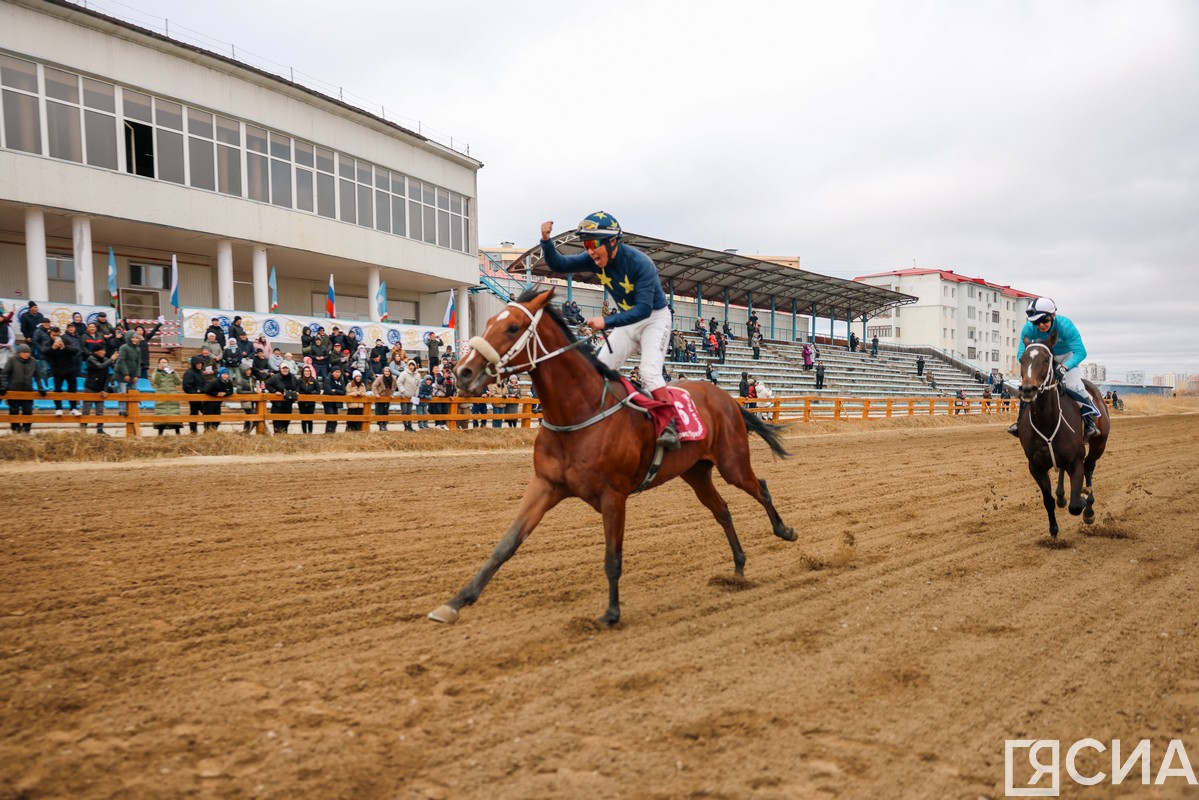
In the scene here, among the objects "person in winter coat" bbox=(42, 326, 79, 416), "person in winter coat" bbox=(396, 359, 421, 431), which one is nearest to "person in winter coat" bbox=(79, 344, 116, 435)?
"person in winter coat" bbox=(42, 326, 79, 416)

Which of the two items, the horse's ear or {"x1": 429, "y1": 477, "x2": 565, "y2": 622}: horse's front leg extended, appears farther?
the horse's ear

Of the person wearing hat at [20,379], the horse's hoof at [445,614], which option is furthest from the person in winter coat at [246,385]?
the horse's hoof at [445,614]

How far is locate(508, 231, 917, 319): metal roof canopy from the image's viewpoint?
1324 inches

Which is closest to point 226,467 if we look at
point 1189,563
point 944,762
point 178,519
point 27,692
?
point 178,519

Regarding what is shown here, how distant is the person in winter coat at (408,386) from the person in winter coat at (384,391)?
0.30 meters

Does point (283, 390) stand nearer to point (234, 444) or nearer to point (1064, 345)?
point (234, 444)

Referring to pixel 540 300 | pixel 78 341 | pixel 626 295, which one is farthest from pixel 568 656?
pixel 78 341

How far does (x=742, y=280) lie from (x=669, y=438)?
37279 mm

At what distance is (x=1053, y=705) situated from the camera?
138 inches

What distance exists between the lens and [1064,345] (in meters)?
8.21

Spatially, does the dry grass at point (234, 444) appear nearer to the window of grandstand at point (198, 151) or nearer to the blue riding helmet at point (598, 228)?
the blue riding helmet at point (598, 228)

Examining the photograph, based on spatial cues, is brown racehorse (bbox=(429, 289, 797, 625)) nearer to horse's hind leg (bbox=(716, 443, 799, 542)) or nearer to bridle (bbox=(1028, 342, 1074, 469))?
horse's hind leg (bbox=(716, 443, 799, 542))

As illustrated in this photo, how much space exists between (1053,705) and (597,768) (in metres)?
2.36

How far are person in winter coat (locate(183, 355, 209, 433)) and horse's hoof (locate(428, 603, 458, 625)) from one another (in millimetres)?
12416
